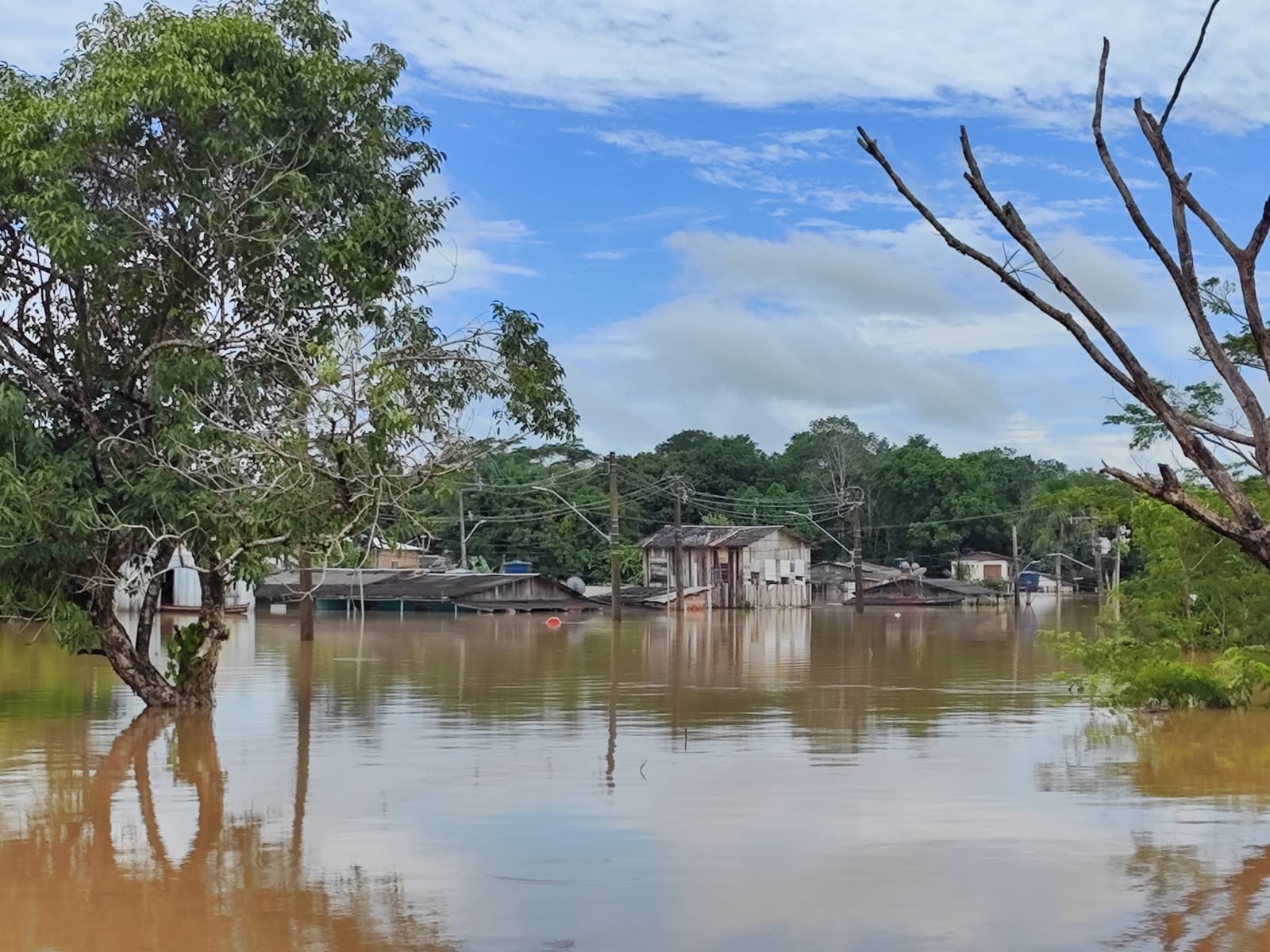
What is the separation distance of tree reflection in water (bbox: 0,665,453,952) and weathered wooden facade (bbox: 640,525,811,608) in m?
59.0

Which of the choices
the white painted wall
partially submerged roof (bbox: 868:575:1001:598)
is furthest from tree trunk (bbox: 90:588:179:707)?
the white painted wall

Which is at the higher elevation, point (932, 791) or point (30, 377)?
point (30, 377)

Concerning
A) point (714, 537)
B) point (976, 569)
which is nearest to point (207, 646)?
point (714, 537)

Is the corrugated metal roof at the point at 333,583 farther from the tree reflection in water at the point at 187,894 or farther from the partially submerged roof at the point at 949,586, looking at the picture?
the tree reflection in water at the point at 187,894

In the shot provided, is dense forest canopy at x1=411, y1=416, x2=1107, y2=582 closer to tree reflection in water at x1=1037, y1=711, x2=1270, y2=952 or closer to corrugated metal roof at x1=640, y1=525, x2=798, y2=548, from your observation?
corrugated metal roof at x1=640, y1=525, x2=798, y2=548

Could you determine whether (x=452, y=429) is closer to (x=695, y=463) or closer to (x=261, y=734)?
(x=261, y=734)

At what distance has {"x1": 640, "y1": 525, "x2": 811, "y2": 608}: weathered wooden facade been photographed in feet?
236

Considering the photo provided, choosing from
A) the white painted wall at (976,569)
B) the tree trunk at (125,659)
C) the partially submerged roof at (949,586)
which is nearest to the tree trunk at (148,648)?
the tree trunk at (125,659)

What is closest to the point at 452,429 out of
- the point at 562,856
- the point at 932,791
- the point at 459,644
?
the point at 562,856

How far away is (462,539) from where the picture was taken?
7281 cm

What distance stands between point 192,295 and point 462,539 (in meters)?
56.3

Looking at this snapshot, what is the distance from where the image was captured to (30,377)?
16812 millimetres

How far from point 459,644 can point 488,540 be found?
3576cm

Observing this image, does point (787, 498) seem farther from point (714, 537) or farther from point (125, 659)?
point (125, 659)
